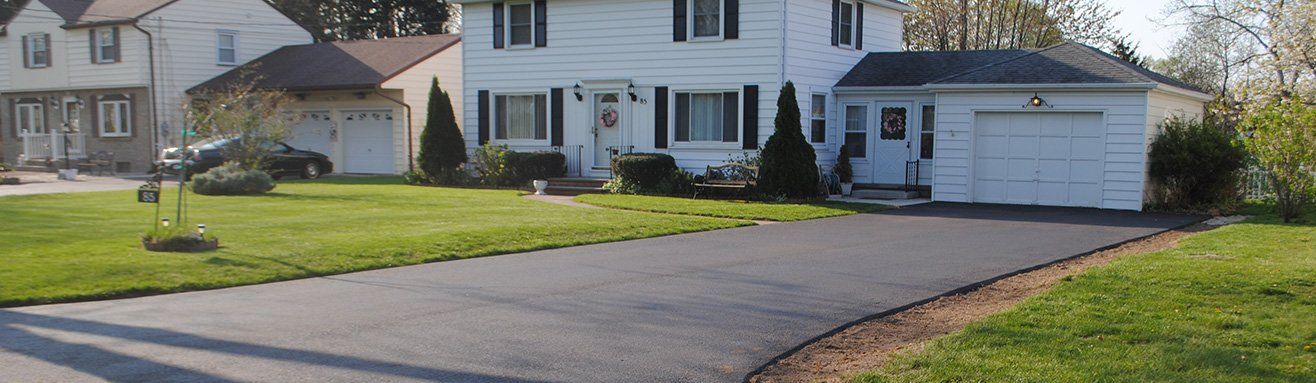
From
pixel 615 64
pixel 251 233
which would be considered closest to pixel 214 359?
pixel 251 233

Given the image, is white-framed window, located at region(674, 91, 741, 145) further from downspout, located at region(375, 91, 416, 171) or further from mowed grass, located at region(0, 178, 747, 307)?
downspout, located at region(375, 91, 416, 171)

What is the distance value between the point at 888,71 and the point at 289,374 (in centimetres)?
1812

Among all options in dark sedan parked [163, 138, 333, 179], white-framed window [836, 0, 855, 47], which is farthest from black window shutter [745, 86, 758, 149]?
dark sedan parked [163, 138, 333, 179]

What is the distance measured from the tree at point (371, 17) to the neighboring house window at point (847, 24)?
28.9m

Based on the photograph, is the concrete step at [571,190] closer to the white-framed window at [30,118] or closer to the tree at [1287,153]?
the tree at [1287,153]

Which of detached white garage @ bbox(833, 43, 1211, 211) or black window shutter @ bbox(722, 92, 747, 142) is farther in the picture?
black window shutter @ bbox(722, 92, 747, 142)

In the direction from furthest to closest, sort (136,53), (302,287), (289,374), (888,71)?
(136,53)
(888,71)
(302,287)
(289,374)

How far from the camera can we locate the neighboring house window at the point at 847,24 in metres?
22.8

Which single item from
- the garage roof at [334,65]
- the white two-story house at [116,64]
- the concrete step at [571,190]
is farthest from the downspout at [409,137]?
the white two-story house at [116,64]

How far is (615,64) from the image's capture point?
2284cm

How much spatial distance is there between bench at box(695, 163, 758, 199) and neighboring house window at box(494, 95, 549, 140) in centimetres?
530

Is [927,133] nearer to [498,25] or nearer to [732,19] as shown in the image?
[732,19]

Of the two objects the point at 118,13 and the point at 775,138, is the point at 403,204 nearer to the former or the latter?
the point at 775,138

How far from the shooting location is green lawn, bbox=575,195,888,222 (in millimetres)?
16859
